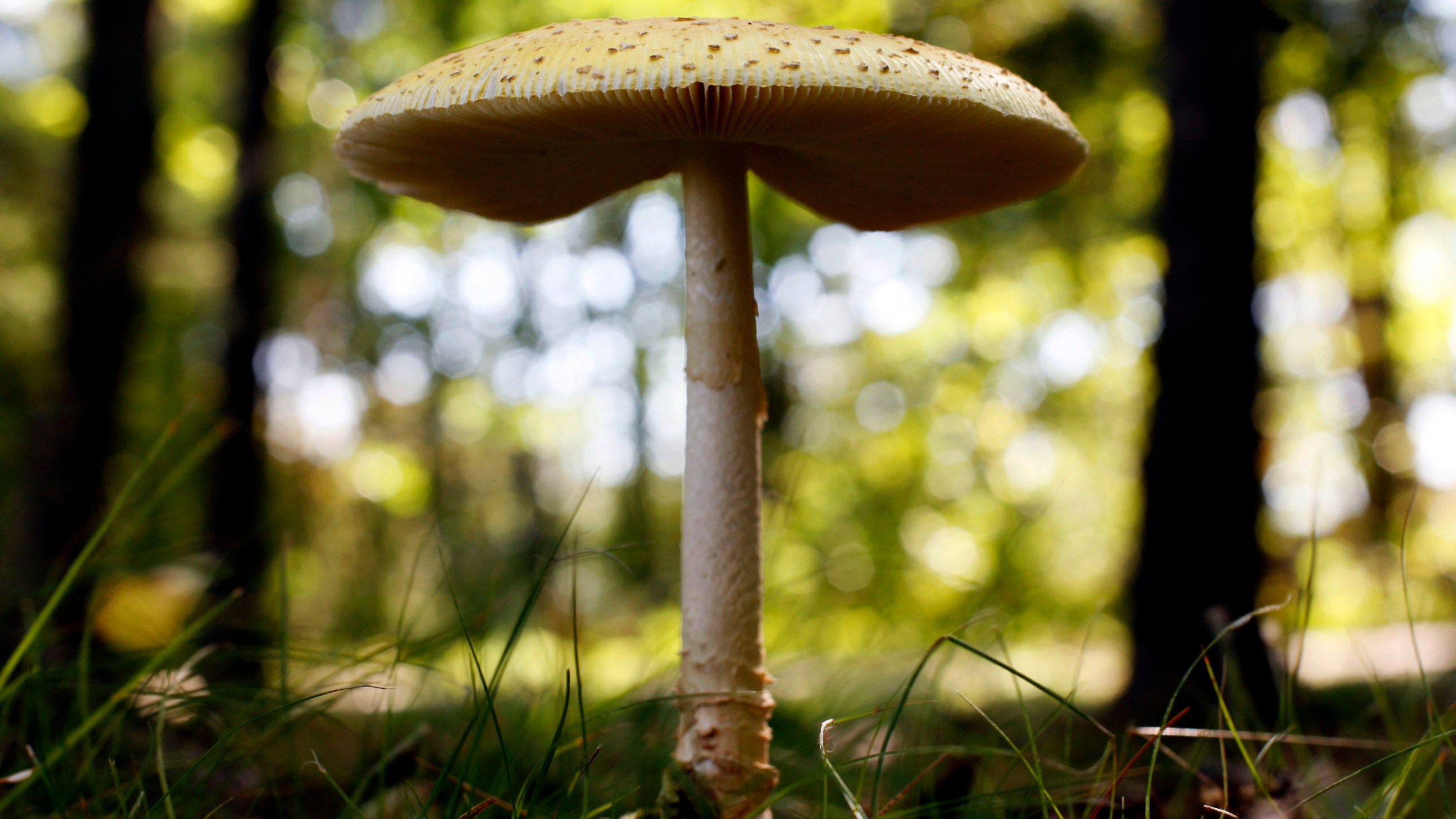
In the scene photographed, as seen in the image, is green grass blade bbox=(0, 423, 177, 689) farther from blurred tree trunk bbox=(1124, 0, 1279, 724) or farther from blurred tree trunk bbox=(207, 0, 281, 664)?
blurred tree trunk bbox=(207, 0, 281, 664)

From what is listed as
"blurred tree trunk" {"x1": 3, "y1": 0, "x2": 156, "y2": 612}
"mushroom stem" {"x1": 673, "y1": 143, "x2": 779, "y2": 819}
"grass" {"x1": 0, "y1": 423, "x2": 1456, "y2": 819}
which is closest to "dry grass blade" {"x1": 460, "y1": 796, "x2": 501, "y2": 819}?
"grass" {"x1": 0, "y1": 423, "x2": 1456, "y2": 819}

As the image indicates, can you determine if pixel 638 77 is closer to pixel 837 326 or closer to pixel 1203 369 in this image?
pixel 1203 369

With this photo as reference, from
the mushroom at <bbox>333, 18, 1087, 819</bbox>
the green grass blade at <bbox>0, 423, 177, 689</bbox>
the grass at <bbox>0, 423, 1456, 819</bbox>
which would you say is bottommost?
the grass at <bbox>0, 423, 1456, 819</bbox>

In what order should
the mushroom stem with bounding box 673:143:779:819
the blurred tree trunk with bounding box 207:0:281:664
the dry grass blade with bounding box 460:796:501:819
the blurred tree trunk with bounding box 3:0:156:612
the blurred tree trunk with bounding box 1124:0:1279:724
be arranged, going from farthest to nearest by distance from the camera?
1. the blurred tree trunk with bounding box 207:0:281:664
2. the blurred tree trunk with bounding box 3:0:156:612
3. the blurred tree trunk with bounding box 1124:0:1279:724
4. the mushroom stem with bounding box 673:143:779:819
5. the dry grass blade with bounding box 460:796:501:819

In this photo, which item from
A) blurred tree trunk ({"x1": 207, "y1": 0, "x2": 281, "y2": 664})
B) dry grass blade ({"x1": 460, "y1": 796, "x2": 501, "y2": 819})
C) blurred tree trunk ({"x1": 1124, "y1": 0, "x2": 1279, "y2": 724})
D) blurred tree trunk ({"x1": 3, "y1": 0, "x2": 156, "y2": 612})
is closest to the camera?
dry grass blade ({"x1": 460, "y1": 796, "x2": 501, "y2": 819})

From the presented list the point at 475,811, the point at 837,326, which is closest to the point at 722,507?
the point at 475,811

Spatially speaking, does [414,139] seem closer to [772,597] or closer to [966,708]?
[772,597]
